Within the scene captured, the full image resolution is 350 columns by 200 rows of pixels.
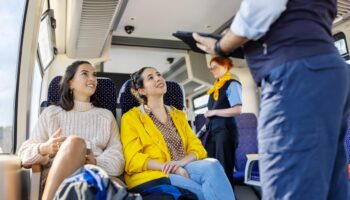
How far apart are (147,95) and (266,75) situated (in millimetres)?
1465

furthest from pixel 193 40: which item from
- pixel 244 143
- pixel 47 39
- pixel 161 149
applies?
pixel 47 39

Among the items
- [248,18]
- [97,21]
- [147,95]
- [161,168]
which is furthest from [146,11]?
[248,18]

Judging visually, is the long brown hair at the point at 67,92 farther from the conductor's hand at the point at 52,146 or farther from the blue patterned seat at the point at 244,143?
the blue patterned seat at the point at 244,143

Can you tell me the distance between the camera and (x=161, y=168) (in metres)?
2.09

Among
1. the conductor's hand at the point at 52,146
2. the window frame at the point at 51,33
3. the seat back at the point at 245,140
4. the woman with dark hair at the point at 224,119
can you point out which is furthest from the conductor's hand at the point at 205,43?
the window frame at the point at 51,33

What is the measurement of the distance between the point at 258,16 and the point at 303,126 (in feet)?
1.13

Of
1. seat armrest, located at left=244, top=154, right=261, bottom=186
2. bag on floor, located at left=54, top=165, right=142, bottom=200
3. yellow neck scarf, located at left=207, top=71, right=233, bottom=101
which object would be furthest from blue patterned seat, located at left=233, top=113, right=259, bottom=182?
bag on floor, located at left=54, top=165, right=142, bottom=200

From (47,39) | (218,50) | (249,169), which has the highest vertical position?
(47,39)

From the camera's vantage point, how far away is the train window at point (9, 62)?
2.32m

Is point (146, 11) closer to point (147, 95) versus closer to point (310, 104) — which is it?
point (147, 95)

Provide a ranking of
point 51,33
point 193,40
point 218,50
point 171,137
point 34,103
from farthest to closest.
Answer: point 51,33 → point 34,103 → point 171,137 → point 193,40 → point 218,50

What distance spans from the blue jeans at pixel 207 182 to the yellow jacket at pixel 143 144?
121 millimetres

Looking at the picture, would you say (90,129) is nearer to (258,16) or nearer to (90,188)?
(90,188)

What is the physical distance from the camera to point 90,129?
2.29 meters
